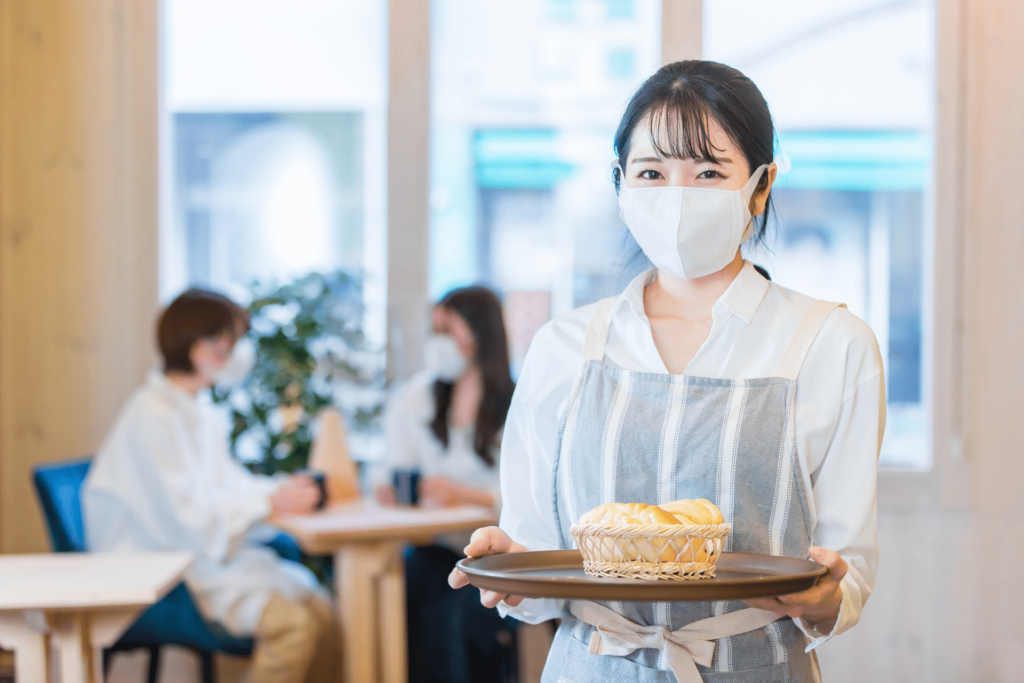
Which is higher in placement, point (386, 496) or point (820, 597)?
point (820, 597)

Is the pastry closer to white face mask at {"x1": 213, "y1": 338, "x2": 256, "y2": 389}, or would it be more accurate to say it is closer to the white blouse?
the white blouse

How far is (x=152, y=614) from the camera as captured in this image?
7.91 ft

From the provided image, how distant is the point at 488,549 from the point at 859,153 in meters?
2.75

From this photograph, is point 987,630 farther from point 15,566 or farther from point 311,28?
point 311,28

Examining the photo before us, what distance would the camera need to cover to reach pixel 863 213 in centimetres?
331

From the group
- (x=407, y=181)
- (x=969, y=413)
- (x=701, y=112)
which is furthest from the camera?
(x=407, y=181)

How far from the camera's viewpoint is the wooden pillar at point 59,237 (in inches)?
128

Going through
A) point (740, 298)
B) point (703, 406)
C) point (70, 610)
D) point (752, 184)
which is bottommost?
point (70, 610)

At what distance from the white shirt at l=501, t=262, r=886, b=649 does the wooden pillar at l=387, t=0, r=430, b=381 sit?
2213mm

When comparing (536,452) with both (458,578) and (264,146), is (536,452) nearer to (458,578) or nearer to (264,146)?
(458,578)

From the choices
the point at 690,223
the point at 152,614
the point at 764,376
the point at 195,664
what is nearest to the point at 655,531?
the point at 764,376

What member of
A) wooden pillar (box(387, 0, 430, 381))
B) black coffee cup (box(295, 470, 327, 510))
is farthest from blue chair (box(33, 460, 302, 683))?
wooden pillar (box(387, 0, 430, 381))

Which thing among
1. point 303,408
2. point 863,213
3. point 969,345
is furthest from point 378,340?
point 969,345

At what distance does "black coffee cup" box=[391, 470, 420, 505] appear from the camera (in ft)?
8.86
